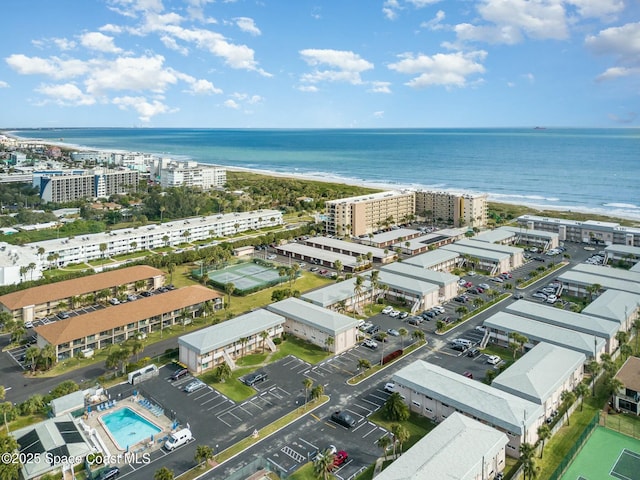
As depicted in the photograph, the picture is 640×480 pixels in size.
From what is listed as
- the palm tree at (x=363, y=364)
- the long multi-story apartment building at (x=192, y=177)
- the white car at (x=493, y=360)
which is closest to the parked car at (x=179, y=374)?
the palm tree at (x=363, y=364)

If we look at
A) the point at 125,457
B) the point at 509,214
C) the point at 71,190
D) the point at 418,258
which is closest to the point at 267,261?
the point at 418,258

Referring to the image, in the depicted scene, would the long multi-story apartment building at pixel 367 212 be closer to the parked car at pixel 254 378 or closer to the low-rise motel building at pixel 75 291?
the low-rise motel building at pixel 75 291

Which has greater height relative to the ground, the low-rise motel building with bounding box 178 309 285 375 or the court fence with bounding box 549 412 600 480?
the low-rise motel building with bounding box 178 309 285 375

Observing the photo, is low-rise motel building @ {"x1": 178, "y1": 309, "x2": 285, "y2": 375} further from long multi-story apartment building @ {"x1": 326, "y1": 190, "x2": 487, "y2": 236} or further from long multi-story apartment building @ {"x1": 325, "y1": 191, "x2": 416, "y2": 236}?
long multi-story apartment building @ {"x1": 326, "y1": 190, "x2": 487, "y2": 236}

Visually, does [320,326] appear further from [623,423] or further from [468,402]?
[623,423]

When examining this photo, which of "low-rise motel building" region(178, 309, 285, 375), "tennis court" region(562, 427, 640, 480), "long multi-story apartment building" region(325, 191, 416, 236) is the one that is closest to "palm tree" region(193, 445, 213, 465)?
"low-rise motel building" region(178, 309, 285, 375)

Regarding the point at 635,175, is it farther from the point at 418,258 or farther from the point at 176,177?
the point at 176,177
